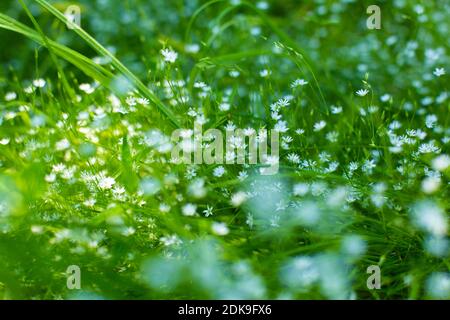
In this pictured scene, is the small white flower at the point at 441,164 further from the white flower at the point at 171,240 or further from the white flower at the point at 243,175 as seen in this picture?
the white flower at the point at 171,240

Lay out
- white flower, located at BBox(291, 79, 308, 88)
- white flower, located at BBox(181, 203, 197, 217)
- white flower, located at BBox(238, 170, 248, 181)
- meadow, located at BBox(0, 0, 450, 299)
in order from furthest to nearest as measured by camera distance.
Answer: white flower, located at BBox(291, 79, 308, 88) → white flower, located at BBox(238, 170, 248, 181) → white flower, located at BBox(181, 203, 197, 217) → meadow, located at BBox(0, 0, 450, 299)

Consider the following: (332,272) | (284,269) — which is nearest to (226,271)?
(284,269)

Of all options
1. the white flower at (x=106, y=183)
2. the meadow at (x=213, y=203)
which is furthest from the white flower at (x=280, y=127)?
the white flower at (x=106, y=183)

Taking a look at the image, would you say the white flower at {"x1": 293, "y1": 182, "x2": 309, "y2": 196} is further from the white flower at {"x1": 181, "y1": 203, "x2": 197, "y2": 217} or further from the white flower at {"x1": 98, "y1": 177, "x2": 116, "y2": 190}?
the white flower at {"x1": 98, "y1": 177, "x2": 116, "y2": 190}

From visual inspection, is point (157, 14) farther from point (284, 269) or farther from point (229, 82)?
point (284, 269)

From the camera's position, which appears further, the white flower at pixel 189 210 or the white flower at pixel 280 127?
the white flower at pixel 280 127

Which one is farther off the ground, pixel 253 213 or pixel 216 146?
pixel 216 146

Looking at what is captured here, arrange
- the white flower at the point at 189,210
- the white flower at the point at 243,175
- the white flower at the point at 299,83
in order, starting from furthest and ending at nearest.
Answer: the white flower at the point at 299,83 → the white flower at the point at 243,175 → the white flower at the point at 189,210

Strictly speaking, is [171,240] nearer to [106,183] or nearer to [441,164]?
[106,183]

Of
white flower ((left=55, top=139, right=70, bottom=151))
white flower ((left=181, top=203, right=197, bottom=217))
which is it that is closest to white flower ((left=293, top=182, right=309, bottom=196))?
white flower ((left=181, top=203, right=197, bottom=217))

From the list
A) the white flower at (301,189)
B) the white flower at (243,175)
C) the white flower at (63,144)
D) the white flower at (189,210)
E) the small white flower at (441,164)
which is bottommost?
the white flower at (189,210)

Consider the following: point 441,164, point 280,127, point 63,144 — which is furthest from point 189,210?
point 441,164
